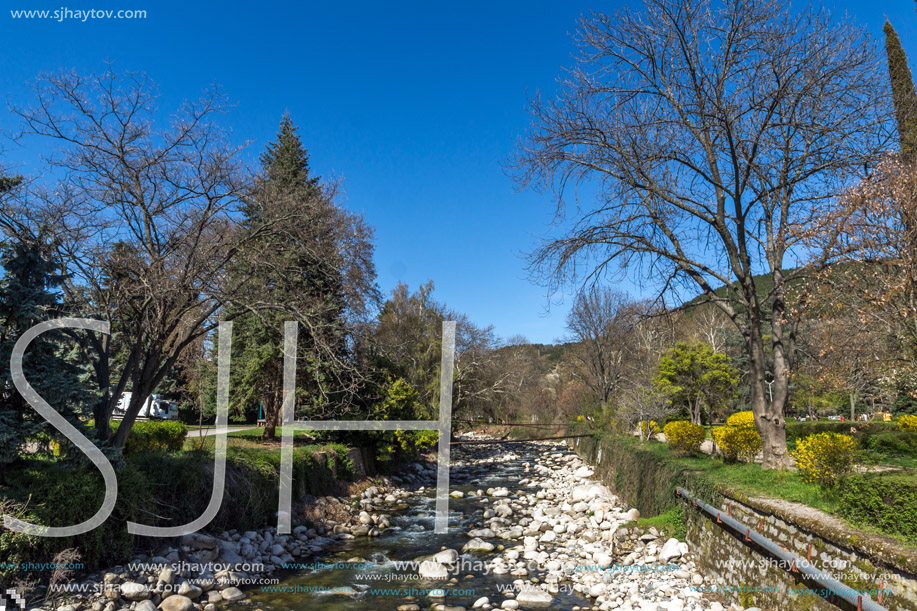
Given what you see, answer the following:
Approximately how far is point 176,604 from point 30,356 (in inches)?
142

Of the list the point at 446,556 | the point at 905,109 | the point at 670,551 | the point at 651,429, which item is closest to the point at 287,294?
the point at 446,556

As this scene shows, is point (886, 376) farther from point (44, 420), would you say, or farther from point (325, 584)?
point (44, 420)

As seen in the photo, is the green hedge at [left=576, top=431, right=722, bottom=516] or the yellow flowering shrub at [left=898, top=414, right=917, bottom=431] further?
the yellow flowering shrub at [left=898, top=414, right=917, bottom=431]

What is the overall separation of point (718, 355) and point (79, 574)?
26852 mm

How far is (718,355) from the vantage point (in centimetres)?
2691

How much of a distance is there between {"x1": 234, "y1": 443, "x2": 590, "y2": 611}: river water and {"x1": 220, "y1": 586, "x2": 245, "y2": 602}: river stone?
140mm

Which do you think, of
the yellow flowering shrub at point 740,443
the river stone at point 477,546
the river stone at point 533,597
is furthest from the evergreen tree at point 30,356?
the yellow flowering shrub at point 740,443

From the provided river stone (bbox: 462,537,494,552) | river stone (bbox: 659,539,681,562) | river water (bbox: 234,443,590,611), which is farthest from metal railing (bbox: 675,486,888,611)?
river stone (bbox: 462,537,494,552)

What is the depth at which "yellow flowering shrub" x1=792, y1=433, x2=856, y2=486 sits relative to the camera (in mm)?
6355

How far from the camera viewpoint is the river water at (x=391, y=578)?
25.1ft

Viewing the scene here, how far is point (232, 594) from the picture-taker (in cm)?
752

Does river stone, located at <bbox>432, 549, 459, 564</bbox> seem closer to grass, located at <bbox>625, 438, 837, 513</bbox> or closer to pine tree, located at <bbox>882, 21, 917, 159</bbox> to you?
grass, located at <bbox>625, 438, 837, 513</bbox>

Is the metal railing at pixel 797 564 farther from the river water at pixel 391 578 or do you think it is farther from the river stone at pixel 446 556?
the river stone at pixel 446 556

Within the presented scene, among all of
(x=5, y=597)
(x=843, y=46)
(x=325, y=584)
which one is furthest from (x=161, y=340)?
(x=843, y=46)
